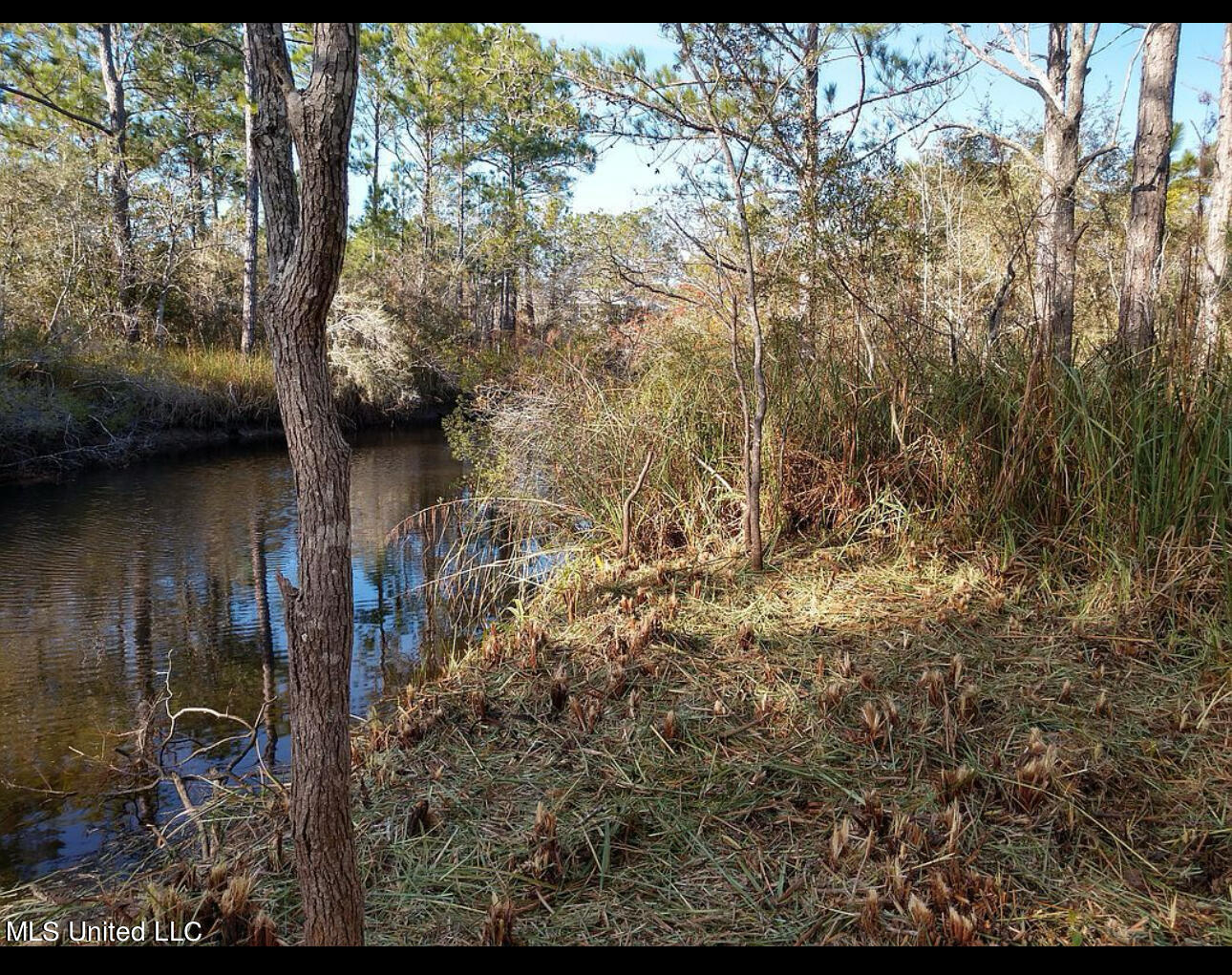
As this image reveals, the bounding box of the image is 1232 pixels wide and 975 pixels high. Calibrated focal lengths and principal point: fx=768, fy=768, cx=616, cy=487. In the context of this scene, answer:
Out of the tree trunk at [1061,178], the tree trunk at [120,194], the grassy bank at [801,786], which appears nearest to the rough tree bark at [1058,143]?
the tree trunk at [1061,178]

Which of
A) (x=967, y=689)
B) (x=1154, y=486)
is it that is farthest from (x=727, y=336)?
(x=967, y=689)

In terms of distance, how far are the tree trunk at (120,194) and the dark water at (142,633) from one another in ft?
17.8

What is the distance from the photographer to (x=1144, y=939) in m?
1.73

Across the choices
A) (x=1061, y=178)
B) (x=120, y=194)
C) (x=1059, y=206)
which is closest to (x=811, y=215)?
(x=1059, y=206)

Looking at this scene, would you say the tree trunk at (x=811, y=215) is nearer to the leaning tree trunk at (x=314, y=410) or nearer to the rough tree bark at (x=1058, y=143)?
the rough tree bark at (x=1058, y=143)

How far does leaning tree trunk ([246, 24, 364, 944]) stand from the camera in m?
1.39

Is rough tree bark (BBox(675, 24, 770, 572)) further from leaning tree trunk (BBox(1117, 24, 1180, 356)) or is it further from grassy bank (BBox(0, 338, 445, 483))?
grassy bank (BBox(0, 338, 445, 483))

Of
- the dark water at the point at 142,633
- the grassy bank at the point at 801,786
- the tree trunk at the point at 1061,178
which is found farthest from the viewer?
the tree trunk at the point at 1061,178

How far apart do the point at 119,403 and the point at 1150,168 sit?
42.6ft

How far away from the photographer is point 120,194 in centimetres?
1334

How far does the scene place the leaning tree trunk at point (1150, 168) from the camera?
459cm

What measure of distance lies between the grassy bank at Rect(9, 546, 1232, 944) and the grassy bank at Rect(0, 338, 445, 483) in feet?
31.0

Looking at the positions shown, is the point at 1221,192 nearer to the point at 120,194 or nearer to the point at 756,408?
the point at 756,408

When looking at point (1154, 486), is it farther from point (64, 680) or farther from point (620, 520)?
point (64, 680)
